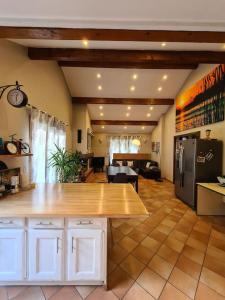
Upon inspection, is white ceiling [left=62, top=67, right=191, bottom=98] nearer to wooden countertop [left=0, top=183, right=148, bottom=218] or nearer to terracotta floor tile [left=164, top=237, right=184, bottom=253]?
wooden countertop [left=0, top=183, right=148, bottom=218]

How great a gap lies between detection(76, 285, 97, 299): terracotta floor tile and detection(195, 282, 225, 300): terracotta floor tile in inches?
40.4

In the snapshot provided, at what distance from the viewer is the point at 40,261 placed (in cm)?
179

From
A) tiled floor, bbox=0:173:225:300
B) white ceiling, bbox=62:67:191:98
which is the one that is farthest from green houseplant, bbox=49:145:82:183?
white ceiling, bbox=62:67:191:98

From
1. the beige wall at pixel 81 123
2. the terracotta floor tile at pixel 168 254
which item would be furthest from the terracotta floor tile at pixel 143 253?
the beige wall at pixel 81 123

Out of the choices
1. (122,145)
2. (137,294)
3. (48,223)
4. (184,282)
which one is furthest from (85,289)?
(122,145)

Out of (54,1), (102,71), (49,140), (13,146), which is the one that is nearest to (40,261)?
(13,146)

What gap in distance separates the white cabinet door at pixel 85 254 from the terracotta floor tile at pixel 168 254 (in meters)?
1.01

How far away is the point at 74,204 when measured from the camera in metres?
1.97

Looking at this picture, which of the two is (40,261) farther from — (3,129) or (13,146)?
(3,129)

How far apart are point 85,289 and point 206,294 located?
121 cm

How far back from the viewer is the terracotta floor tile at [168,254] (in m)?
2.34

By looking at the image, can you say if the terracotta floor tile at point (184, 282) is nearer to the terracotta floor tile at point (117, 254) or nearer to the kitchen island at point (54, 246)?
the terracotta floor tile at point (117, 254)

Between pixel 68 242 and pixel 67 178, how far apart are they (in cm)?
232

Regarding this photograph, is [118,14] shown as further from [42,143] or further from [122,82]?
[122,82]
